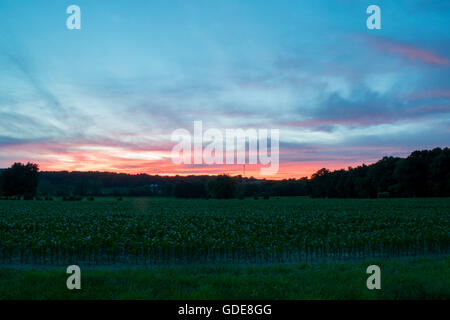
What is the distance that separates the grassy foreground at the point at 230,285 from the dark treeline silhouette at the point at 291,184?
87572mm

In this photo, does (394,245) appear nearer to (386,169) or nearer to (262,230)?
(262,230)

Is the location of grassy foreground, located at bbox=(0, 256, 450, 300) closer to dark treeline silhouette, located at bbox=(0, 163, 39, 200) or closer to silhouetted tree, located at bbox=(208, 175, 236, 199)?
silhouetted tree, located at bbox=(208, 175, 236, 199)

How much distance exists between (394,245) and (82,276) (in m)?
16.4

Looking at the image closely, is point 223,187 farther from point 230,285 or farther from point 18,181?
point 230,285

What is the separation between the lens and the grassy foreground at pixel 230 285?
8.66 m

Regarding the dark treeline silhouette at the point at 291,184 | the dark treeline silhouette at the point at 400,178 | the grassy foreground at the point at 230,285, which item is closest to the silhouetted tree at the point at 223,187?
the dark treeline silhouette at the point at 291,184

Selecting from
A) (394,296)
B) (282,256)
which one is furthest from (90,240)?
(394,296)

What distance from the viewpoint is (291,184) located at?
151 m
